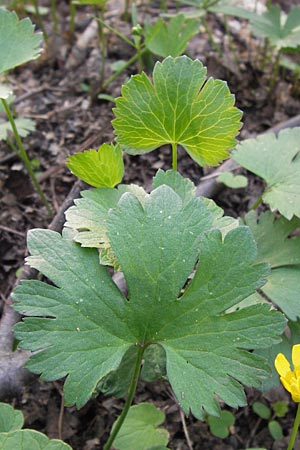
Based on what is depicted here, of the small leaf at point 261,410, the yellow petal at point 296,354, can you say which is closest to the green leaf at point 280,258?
the yellow petal at point 296,354

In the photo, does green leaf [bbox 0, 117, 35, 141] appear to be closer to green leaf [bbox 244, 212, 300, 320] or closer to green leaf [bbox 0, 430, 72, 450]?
green leaf [bbox 244, 212, 300, 320]

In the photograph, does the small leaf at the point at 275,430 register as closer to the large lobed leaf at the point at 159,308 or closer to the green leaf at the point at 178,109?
the large lobed leaf at the point at 159,308

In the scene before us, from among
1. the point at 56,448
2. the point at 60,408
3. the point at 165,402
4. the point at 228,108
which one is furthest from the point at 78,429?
the point at 228,108

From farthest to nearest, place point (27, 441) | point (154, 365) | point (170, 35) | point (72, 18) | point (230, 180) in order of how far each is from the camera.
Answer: point (72, 18)
point (170, 35)
point (230, 180)
point (154, 365)
point (27, 441)

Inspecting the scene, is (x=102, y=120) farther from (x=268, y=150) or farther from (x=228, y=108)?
(x=228, y=108)

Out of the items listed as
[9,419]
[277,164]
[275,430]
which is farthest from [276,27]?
[9,419]

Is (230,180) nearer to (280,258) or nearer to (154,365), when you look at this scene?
(280,258)

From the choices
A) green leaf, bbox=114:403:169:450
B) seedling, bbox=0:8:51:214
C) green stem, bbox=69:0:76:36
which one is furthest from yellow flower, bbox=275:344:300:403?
green stem, bbox=69:0:76:36
